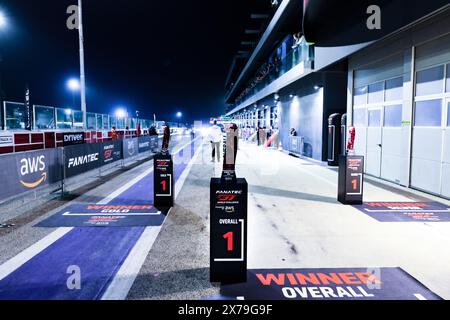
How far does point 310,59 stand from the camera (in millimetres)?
16547


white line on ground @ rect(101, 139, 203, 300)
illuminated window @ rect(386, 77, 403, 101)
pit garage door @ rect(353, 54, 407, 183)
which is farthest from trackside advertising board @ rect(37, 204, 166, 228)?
illuminated window @ rect(386, 77, 403, 101)

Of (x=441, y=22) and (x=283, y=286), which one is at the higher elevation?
(x=441, y=22)

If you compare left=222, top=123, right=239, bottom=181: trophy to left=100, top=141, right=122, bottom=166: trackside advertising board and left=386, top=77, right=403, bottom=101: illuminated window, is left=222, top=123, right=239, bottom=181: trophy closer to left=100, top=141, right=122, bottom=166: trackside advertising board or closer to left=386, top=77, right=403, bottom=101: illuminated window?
left=386, top=77, right=403, bottom=101: illuminated window

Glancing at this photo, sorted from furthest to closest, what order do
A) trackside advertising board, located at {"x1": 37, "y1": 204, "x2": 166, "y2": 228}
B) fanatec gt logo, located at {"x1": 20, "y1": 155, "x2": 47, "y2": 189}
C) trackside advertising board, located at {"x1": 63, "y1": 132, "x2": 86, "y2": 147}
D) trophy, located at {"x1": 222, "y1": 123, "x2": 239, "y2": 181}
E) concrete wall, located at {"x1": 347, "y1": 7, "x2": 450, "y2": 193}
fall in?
trackside advertising board, located at {"x1": 63, "y1": 132, "x2": 86, "y2": 147} < concrete wall, located at {"x1": 347, "y1": 7, "x2": 450, "y2": 193} < fanatec gt logo, located at {"x1": 20, "y1": 155, "x2": 47, "y2": 189} < trackside advertising board, located at {"x1": 37, "y1": 204, "x2": 166, "y2": 228} < trophy, located at {"x1": 222, "y1": 123, "x2": 239, "y2": 181}

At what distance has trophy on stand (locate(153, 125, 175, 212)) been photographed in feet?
26.3

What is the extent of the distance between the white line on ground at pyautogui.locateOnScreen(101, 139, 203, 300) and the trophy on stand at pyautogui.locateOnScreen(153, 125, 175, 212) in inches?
69.4

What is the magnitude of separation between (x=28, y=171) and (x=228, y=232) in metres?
5.81

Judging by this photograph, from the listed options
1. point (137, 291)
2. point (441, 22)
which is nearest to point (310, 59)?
point (441, 22)

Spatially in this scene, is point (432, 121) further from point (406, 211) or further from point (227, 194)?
point (227, 194)

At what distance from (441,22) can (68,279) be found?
10018 millimetres

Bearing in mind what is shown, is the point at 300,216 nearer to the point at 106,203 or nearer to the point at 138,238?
the point at 138,238

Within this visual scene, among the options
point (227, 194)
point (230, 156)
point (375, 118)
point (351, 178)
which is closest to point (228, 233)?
point (227, 194)

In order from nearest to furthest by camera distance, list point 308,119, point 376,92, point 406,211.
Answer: point 406,211, point 376,92, point 308,119

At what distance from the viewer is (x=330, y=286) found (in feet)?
13.3
